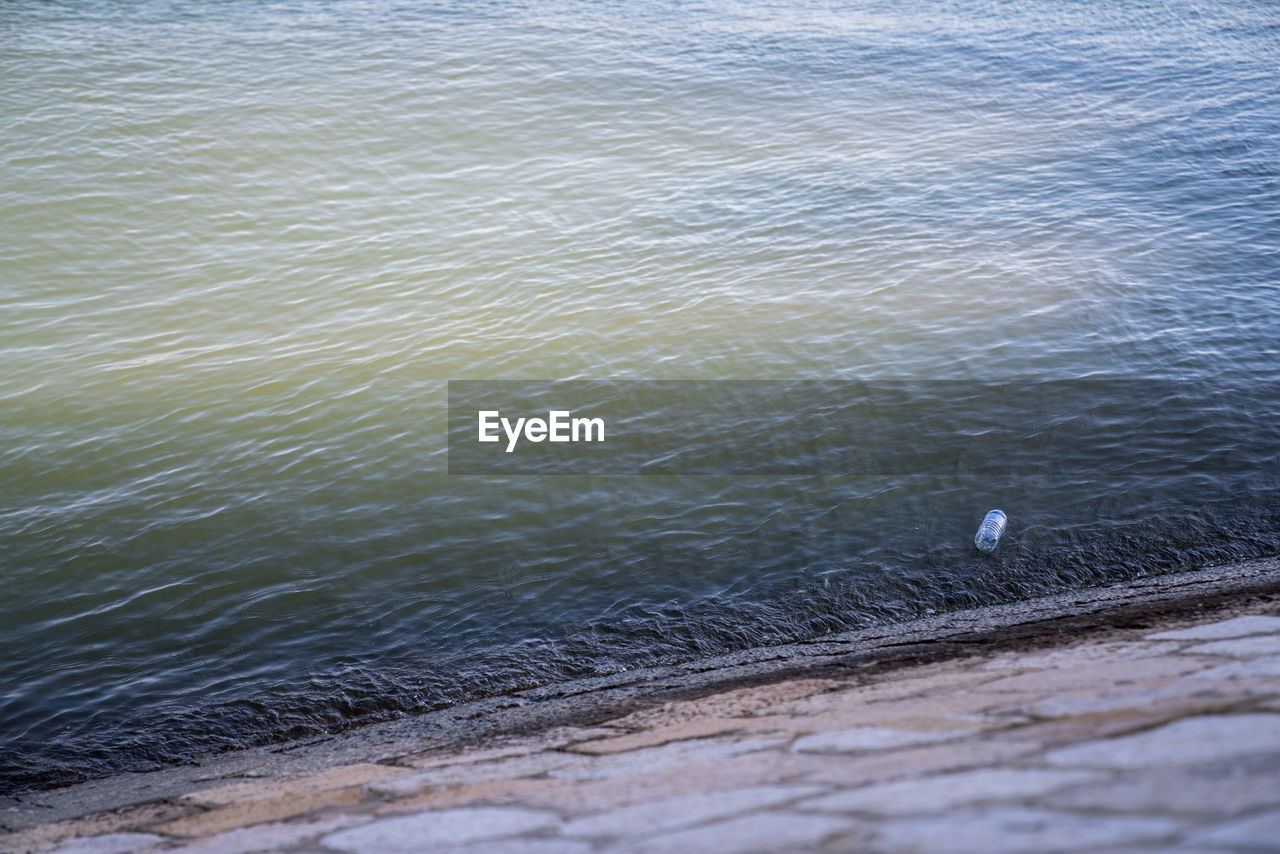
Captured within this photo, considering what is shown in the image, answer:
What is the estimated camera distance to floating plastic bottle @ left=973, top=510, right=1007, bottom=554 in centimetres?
974

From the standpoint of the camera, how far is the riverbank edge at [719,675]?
6.67 m

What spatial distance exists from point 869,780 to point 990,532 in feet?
22.3

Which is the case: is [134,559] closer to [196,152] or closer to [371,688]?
[371,688]

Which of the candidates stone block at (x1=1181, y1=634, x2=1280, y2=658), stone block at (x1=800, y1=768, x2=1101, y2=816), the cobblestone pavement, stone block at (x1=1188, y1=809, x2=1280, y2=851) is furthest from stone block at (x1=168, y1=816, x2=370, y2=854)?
stone block at (x1=1181, y1=634, x2=1280, y2=658)

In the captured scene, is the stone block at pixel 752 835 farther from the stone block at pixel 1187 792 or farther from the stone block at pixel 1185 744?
the stone block at pixel 1185 744

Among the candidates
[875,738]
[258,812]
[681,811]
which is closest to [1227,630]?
[875,738]

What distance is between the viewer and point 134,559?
34.0ft

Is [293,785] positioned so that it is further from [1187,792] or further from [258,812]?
[1187,792]

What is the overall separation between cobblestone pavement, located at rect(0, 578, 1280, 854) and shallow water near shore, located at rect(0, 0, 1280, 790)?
3074mm

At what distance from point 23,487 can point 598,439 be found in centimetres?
663

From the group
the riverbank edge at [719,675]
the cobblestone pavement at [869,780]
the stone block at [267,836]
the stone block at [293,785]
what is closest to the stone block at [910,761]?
the cobblestone pavement at [869,780]

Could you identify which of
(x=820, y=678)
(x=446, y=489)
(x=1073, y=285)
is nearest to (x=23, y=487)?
(x=446, y=489)

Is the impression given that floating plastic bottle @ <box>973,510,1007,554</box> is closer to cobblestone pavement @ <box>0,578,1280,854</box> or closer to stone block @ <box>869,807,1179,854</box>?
cobblestone pavement @ <box>0,578,1280,854</box>

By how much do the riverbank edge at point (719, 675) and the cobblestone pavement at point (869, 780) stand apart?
703 mm
